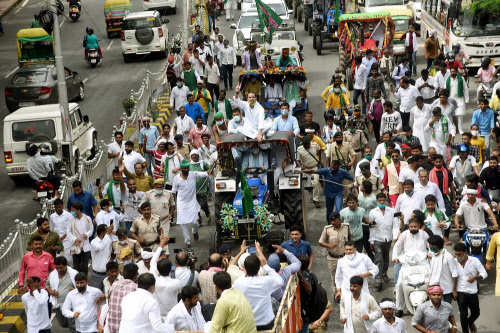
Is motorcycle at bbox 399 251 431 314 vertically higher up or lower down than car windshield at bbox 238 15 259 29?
lower down

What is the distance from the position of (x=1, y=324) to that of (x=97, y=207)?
2.86 m

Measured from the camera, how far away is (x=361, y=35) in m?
27.7

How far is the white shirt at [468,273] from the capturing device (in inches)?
501

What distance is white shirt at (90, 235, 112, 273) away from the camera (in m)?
14.5

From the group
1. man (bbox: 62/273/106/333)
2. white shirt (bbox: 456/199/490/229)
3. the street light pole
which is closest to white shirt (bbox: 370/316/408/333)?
man (bbox: 62/273/106/333)

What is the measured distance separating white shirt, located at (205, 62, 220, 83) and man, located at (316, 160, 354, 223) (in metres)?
9.49

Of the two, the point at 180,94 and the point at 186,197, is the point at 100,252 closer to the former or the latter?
the point at 186,197

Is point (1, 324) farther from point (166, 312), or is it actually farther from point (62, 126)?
point (62, 126)

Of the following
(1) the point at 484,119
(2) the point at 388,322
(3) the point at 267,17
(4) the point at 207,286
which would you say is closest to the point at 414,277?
(2) the point at 388,322

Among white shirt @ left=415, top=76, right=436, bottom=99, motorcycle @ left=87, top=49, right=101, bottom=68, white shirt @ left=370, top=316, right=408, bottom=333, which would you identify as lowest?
motorcycle @ left=87, top=49, right=101, bottom=68

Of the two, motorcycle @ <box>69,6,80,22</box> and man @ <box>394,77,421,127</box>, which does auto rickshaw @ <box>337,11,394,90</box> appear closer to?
man @ <box>394,77,421,127</box>

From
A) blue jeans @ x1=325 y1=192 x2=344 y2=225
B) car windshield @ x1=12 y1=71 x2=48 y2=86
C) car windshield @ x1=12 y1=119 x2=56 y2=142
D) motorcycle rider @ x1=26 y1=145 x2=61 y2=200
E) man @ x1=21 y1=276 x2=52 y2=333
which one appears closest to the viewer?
man @ x1=21 y1=276 x2=52 y2=333

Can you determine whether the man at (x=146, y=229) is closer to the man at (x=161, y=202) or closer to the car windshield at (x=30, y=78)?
the man at (x=161, y=202)

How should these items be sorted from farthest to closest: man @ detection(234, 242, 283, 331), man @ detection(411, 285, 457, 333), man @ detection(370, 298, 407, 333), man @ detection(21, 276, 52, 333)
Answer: man @ detection(21, 276, 52, 333), man @ detection(411, 285, 457, 333), man @ detection(370, 298, 407, 333), man @ detection(234, 242, 283, 331)
